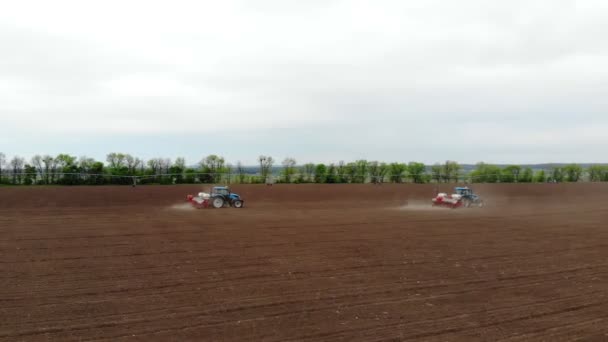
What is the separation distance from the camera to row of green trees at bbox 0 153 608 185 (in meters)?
42.4

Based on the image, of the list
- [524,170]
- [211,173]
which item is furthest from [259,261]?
[524,170]

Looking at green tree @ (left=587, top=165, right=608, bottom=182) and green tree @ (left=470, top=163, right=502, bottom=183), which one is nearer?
green tree @ (left=470, top=163, right=502, bottom=183)

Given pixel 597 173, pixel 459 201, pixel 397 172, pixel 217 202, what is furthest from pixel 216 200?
pixel 597 173

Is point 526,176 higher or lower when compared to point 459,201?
higher

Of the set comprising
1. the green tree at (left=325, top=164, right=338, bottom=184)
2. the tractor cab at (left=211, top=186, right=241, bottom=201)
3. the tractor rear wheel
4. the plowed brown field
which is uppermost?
the green tree at (left=325, top=164, right=338, bottom=184)

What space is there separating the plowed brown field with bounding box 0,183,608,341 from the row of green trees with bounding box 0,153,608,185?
24245 mm

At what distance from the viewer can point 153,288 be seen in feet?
31.1

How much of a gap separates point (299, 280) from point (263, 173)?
153 feet

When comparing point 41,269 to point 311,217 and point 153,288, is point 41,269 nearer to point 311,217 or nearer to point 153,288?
point 153,288

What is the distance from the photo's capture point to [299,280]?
10242 millimetres

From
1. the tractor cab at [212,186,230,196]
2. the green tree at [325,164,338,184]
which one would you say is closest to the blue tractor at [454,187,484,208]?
the tractor cab at [212,186,230,196]

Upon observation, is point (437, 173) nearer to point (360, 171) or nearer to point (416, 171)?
point (416, 171)

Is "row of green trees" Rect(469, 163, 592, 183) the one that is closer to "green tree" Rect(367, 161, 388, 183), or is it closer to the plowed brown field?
"green tree" Rect(367, 161, 388, 183)

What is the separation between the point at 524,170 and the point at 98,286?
62.8 meters
